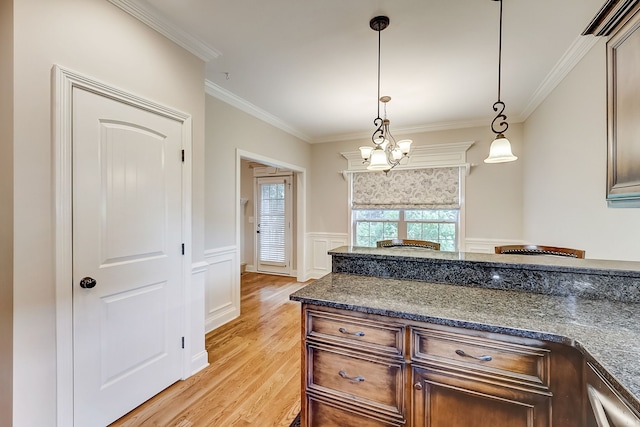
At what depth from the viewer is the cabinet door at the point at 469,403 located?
1027 millimetres

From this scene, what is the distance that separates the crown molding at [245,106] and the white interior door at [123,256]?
3.86 feet

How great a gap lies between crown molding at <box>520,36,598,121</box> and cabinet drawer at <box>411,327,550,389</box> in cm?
250

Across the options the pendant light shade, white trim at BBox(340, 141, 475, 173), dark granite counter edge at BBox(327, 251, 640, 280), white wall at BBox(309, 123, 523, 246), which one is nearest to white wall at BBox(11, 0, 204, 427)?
dark granite counter edge at BBox(327, 251, 640, 280)

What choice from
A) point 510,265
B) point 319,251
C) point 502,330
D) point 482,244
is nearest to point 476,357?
Result: point 502,330

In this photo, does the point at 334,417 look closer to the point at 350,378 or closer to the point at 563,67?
the point at 350,378

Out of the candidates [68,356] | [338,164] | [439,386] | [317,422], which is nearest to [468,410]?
[439,386]

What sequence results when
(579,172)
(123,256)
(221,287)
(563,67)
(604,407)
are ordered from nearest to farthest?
(604,407), (123,256), (579,172), (563,67), (221,287)

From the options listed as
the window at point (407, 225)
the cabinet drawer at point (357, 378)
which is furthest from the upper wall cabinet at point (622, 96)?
the window at point (407, 225)

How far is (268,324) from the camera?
3297 mm

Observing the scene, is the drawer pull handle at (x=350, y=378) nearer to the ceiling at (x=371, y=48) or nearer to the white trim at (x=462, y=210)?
the ceiling at (x=371, y=48)

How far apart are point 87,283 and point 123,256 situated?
9.5 inches

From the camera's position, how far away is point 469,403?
112 centimetres

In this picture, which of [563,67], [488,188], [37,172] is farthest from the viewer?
[488,188]

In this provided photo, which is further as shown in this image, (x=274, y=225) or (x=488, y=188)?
(x=274, y=225)
